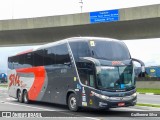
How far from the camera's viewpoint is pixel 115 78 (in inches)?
606

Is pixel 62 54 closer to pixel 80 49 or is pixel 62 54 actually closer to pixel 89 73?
pixel 80 49

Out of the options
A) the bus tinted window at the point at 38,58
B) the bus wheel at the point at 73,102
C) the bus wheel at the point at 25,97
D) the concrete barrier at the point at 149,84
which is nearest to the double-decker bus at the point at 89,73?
the bus wheel at the point at 73,102

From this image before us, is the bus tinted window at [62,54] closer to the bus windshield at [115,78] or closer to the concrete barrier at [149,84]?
the bus windshield at [115,78]

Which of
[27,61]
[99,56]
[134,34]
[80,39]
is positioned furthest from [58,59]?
[134,34]

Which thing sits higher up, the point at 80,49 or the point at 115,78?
the point at 80,49

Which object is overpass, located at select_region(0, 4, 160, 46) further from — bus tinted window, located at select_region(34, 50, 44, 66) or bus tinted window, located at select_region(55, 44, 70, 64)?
bus tinted window, located at select_region(55, 44, 70, 64)

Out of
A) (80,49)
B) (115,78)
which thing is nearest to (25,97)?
(80,49)

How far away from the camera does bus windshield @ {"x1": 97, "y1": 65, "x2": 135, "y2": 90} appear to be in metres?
15.2

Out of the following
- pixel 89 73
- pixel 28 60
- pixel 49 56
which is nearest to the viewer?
pixel 89 73

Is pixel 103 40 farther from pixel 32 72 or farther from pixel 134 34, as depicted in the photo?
pixel 134 34

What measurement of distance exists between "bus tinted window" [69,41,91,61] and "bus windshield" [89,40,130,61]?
31 cm

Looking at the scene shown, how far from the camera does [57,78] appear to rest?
1856 cm

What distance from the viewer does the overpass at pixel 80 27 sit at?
3859cm

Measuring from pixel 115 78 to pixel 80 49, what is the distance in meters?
2.20
